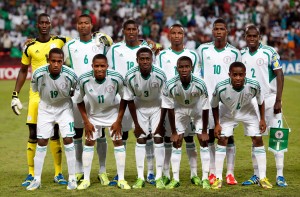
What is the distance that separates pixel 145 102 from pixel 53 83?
4.16 ft

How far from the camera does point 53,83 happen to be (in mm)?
9055

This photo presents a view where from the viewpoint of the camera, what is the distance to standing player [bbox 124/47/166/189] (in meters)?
9.12

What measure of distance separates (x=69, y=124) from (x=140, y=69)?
3.87 ft

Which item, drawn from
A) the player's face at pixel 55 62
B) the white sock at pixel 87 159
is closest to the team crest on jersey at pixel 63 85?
the player's face at pixel 55 62

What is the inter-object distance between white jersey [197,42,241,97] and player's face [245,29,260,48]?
232mm

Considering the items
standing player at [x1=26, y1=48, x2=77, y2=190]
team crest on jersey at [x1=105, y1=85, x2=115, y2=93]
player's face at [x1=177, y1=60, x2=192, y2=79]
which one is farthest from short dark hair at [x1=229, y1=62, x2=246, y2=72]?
standing player at [x1=26, y1=48, x2=77, y2=190]

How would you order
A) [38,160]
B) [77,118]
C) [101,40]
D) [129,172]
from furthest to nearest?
[129,172] < [101,40] < [77,118] < [38,160]

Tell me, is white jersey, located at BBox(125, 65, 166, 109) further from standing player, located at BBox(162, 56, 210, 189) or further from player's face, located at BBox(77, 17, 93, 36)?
player's face, located at BBox(77, 17, 93, 36)

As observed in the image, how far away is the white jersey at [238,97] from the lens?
901 cm

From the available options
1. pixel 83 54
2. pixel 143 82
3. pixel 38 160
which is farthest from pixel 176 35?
pixel 38 160

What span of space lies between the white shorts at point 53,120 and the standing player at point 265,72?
248 centimetres

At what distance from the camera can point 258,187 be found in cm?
916

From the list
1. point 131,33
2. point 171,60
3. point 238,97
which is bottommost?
point 238,97

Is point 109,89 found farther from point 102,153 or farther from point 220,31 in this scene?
point 220,31
